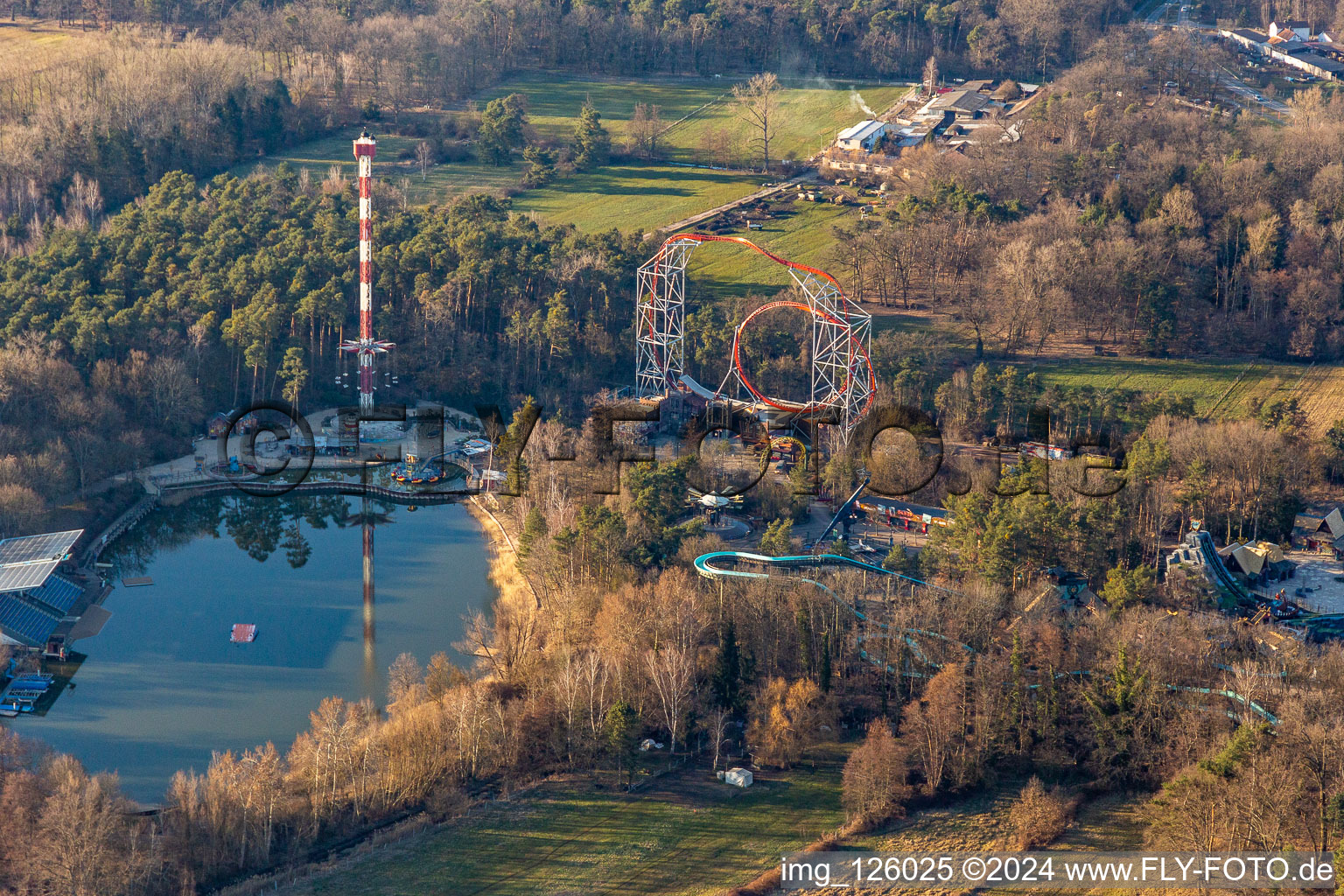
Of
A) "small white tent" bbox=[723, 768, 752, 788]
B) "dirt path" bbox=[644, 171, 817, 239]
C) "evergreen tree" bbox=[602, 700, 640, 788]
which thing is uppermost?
"dirt path" bbox=[644, 171, 817, 239]

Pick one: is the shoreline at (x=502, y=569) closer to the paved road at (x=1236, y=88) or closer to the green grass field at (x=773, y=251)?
the green grass field at (x=773, y=251)

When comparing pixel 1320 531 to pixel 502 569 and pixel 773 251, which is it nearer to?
pixel 502 569

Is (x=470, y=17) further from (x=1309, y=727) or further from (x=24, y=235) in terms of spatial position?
(x=1309, y=727)

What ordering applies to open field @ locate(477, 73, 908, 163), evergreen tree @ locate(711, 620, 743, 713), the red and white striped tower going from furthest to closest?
open field @ locate(477, 73, 908, 163) < the red and white striped tower < evergreen tree @ locate(711, 620, 743, 713)

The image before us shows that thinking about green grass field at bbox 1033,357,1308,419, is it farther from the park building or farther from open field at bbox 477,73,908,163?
open field at bbox 477,73,908,163

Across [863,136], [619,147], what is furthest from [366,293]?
[863,136]

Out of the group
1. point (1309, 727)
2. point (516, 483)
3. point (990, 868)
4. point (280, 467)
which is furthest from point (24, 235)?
point (1309, 727)

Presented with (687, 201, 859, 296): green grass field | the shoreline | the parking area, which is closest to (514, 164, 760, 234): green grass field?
(687, 201, 859, 296): green grass field
